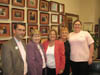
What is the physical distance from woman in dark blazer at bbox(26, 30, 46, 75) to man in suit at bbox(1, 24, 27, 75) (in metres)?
0.13

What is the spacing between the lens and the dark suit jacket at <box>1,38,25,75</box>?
199 cm

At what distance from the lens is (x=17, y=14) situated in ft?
9.23

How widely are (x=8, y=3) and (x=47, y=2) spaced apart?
128 cm

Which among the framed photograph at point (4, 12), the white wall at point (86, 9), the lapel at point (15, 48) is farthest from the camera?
the white wall at point (86, 9)

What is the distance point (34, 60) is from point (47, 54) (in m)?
0.34

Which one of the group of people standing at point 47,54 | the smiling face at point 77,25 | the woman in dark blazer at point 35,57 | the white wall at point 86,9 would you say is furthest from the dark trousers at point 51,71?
the white wall at point 86,9

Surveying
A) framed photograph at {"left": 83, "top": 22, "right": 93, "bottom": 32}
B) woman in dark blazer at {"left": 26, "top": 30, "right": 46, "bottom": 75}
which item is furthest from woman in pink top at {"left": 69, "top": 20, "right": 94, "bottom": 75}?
framed photograph at {"left": 83, "top": 22, "right": 93, "bottom": 32}

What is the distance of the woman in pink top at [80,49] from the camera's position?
2.91 metres

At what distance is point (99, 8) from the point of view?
613 centimetres

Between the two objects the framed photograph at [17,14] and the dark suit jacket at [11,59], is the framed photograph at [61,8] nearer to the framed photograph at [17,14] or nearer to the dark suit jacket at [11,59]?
the framed photograph at [17,14]

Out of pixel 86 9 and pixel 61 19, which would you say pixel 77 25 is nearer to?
pixel 61 19

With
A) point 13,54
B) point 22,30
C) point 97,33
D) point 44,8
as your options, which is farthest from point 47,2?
point 97,33

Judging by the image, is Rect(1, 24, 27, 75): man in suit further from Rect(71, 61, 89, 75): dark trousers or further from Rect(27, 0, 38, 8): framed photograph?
Rect(71, 61, 89, 75): dark trousers

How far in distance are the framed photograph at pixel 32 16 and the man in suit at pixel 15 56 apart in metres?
0.95
